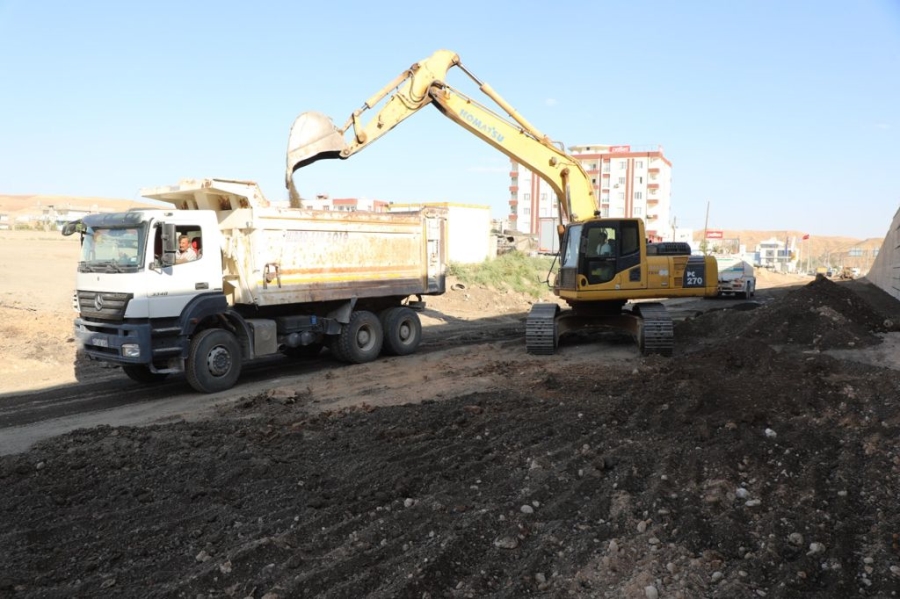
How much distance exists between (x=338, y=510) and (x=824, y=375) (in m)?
7.10

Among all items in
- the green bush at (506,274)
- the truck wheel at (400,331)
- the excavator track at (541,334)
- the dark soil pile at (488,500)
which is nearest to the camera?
the dark soil pile at (488,500)

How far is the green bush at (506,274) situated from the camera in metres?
25.5

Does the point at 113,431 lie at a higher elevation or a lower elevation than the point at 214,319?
lower

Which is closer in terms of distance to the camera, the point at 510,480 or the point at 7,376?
the point at 510,480

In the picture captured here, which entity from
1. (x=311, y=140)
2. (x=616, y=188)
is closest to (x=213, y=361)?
(x=311, y=140)

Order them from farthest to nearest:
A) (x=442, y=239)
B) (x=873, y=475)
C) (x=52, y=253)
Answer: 1. (x=52, y=253)
2. (x=442, y=239)
3. (x=873, y=475)

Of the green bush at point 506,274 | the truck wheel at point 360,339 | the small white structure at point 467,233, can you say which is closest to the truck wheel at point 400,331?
the truck wheel at point 360,339

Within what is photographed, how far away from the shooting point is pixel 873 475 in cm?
531

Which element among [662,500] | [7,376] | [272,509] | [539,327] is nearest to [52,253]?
[7,376]

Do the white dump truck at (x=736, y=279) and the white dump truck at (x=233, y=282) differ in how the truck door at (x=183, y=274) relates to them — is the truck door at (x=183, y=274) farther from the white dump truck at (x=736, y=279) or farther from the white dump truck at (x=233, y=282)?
the white dump truck at (x=736, y=279)

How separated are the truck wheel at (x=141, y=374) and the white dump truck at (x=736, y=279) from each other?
23.9m

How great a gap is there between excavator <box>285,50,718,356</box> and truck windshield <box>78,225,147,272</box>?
9.15ft

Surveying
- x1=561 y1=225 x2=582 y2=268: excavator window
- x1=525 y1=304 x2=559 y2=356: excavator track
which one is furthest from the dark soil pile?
x1=561 y1=225 x2=582 y2=268: excavator window

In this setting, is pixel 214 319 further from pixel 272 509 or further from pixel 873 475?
pixel 873 475
